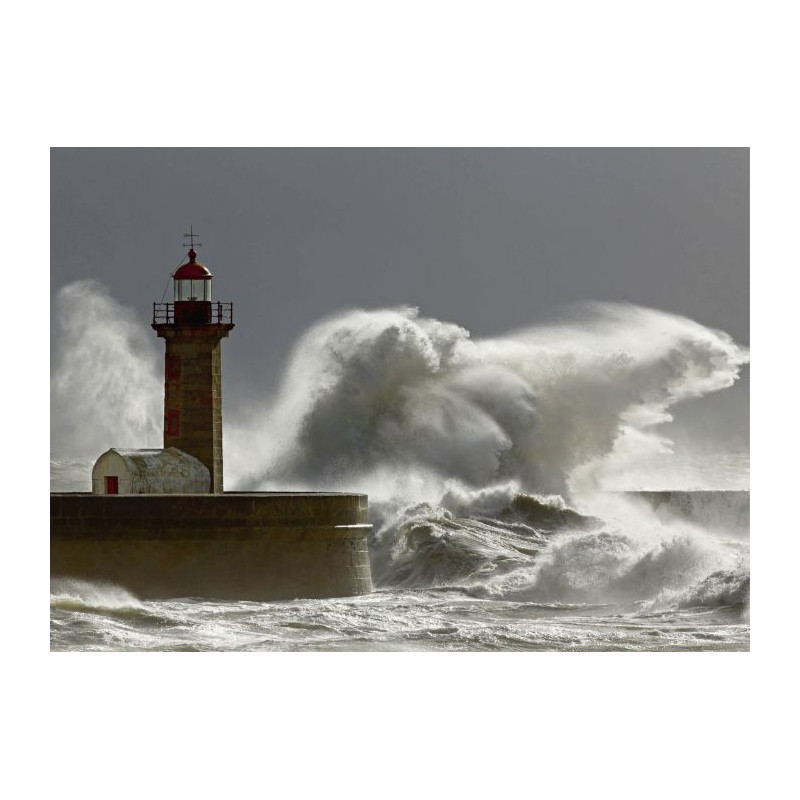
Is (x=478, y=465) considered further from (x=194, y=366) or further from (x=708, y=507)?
(x=194, y=366)

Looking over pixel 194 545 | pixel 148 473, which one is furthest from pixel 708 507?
pixel 194 545

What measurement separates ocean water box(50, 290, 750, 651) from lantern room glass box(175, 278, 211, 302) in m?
1.59

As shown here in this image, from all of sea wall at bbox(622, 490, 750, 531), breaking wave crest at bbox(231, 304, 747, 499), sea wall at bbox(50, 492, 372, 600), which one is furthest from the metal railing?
sea wall at bbox(622, 490, 750, 531)

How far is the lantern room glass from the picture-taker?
64.5ft

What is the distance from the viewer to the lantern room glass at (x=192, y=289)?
19.7 metres

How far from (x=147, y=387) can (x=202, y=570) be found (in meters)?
4.25

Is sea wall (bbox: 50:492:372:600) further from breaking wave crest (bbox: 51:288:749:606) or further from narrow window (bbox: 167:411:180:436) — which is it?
breaking wave crest (bbox: 51:288:749:606)

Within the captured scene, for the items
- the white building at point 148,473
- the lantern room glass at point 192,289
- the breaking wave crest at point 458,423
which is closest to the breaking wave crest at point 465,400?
the breaking wave crest at point 458,423

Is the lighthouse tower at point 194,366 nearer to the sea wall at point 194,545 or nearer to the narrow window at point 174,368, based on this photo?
the narrow window at point 174,368

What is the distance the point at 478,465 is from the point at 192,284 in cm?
726

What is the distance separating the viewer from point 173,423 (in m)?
19.6

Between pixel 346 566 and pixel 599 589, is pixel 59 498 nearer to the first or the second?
pixel 346 566

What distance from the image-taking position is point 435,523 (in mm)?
24125
